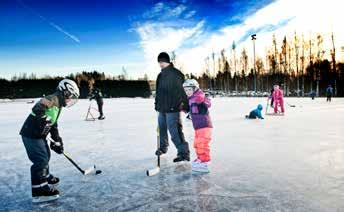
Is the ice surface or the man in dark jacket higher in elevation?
the man in dark jacket

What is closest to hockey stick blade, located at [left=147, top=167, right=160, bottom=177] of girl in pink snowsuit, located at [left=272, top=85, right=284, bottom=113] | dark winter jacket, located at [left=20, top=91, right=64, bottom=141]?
dark winter jacket, located at [left=20, top=91, right=64, bottom=141]

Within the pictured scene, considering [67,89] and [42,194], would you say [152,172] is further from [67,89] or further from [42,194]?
[67,89]

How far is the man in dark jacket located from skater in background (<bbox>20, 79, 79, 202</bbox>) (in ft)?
4.95

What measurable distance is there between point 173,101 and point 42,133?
6.00 feet

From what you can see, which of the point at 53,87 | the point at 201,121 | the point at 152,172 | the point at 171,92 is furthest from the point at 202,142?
the point at 53,87

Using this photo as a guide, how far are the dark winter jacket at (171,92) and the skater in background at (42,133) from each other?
1.50 metres

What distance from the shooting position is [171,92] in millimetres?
4152

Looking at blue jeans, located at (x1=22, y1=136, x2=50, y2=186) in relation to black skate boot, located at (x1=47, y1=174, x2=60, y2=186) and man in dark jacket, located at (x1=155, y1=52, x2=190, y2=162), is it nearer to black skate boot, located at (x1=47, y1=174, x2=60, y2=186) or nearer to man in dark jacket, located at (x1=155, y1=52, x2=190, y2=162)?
black skate boot, located at (x1=47, y1=174, x2=60, y2=186)

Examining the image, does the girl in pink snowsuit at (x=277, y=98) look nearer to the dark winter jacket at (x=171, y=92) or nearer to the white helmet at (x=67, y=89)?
the dark winter jacket at (x=171, y=92)

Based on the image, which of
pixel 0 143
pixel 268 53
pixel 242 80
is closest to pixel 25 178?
pixel 0 143

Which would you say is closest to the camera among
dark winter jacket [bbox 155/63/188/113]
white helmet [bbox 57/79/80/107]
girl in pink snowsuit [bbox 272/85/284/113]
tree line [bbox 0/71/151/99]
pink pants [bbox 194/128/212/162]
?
white helmet [bbox 57/79/80/107]

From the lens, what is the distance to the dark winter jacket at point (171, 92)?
411 centimetres

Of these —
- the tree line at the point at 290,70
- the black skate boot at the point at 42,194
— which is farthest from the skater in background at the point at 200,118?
the tree line at the point at 290,70

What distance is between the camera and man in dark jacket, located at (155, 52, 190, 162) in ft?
13.3
